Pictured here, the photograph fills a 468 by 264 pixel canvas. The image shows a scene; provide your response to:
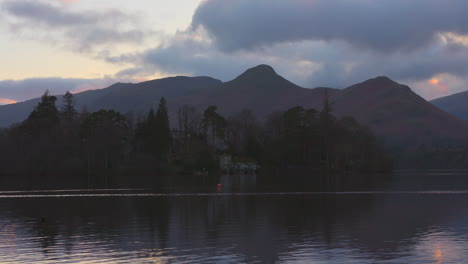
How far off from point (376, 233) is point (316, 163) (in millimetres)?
137241

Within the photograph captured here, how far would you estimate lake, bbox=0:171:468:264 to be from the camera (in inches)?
983

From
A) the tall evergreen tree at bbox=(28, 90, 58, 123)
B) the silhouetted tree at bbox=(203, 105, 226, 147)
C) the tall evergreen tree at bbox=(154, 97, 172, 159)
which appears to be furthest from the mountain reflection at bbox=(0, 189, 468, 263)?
the silhouetted tree at bbox=(203, 105, 226, 147)

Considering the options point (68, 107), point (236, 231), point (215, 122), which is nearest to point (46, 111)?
point (68, 107)

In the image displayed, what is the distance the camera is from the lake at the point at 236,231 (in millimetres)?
24963

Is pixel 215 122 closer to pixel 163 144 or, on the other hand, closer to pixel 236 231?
pixel 163 144

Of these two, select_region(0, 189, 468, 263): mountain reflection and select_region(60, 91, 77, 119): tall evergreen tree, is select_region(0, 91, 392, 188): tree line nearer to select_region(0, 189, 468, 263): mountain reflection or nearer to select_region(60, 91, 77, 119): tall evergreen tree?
select_region(60, 91, 77, 119): tall evergreen tree

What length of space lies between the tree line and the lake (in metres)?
74.2

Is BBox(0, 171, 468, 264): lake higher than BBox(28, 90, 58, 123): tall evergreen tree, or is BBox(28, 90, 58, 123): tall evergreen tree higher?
BBox(28, 90, 58, 123): tall evergreen tree

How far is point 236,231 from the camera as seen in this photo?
1305 inches

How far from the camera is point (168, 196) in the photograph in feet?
208

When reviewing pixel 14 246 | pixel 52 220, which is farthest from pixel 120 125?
pixel 14 246

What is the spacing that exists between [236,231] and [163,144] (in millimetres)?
117333

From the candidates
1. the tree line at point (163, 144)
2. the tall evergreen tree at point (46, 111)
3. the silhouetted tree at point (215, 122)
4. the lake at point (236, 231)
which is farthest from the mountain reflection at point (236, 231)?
the silhouetted tree at point (215, 122)

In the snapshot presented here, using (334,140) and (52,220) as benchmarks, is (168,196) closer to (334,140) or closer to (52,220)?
(52,220)
